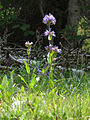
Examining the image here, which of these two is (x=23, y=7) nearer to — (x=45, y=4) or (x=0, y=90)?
(x=45, y=4)

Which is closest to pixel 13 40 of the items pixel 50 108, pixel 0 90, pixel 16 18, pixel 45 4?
pixel 16 18

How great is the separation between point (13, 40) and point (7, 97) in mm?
6225

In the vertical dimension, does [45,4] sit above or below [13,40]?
above

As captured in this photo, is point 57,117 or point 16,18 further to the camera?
point 16,18

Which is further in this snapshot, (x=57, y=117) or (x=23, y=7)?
(x=23, y=7)

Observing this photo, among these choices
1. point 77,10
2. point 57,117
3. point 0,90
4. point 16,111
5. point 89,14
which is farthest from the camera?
point 89,14

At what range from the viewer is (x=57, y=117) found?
2.11m

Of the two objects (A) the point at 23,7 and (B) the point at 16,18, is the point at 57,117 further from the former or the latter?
(A) the point at 23,7

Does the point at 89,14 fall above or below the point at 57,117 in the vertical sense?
above

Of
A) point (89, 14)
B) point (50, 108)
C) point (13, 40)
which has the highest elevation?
point (89, 14)

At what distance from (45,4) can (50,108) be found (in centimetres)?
705

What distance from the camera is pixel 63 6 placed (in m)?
8.96

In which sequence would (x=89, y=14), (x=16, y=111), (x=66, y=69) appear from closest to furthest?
(x=16, y=111), (x=66, y=69), (x=89, y=14)

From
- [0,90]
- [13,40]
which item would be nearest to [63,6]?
[13,40]
